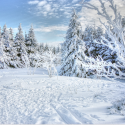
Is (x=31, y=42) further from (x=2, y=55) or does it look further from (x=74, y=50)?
(x=74, y=50)


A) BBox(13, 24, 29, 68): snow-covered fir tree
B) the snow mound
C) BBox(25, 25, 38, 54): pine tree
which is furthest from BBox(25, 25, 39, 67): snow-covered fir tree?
the snow mound

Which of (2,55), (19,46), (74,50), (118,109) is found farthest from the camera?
(19,46)

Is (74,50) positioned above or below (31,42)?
below

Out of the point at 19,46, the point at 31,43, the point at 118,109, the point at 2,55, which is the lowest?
the point at 118,109

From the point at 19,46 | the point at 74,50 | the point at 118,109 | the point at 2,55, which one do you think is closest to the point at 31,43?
the point at 19,46

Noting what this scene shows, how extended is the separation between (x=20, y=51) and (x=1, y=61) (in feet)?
15.3

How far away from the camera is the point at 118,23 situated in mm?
2441

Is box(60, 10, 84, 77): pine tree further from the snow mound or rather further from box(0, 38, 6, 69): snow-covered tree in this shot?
box(0, 38, 6, 69): snow-covered tree

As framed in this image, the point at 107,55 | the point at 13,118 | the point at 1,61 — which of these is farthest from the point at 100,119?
the point at 1,61

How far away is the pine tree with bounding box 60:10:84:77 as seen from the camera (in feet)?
43.7

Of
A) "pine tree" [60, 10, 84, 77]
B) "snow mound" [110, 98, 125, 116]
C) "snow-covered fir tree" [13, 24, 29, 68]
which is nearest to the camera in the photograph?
"snow mound" [110, 98, 125, 116]

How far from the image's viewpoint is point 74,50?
1377 cm

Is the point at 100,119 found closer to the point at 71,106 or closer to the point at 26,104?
the point at 71,106

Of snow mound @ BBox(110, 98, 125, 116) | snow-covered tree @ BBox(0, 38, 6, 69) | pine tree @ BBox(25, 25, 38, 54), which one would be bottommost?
snow mound @ BBox(110, 98, 125, 116)
